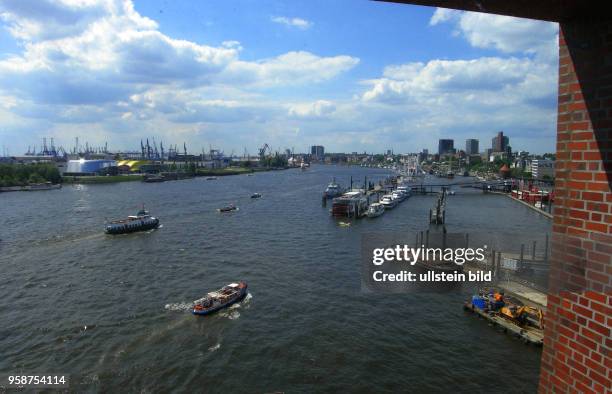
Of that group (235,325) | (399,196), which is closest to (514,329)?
(235,325)

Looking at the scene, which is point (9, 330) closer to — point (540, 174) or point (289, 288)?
point (289, 288)

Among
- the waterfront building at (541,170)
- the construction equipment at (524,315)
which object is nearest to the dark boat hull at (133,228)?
the construction equipment at (524,315)

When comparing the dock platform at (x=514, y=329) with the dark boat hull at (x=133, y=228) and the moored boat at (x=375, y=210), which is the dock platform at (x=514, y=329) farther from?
the dark boat hull at (x=133, y=228)

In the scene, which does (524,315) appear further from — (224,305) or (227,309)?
(224,305)

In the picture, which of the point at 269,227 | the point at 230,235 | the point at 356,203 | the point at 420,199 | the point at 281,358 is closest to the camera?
the point at 281,358

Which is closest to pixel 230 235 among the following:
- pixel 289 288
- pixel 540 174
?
pixel 289 288

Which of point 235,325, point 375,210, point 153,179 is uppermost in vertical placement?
point 153,179
